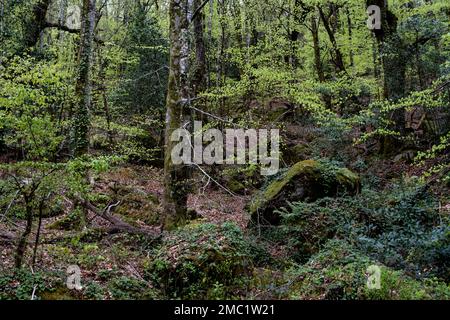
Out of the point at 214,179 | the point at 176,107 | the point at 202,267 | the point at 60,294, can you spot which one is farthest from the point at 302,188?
the point at 60,294

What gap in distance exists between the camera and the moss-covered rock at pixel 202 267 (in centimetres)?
582

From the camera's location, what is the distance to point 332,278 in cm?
550

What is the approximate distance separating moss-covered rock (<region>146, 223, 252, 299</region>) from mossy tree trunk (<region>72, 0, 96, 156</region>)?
14.9ft

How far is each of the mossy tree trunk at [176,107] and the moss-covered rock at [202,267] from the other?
152 centimetres

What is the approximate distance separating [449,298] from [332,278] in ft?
4.86

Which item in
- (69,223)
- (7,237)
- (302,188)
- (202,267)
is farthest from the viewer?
(69,223)

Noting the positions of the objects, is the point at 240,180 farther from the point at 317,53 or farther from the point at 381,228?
the point at 381,228

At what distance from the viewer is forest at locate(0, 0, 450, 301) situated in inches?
215

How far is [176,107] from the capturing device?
8180 millimetres

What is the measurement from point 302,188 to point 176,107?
3.82m

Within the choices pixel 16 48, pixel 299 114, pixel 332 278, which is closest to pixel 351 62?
pixel 299 114

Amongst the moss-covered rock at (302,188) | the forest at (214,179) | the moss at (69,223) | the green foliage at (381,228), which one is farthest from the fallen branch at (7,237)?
the green foliage at (381,228)

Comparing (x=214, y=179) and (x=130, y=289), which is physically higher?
(x=214, y=179)

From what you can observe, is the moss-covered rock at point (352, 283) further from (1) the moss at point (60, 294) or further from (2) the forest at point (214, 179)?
(1) the moss at point (60, 294)
